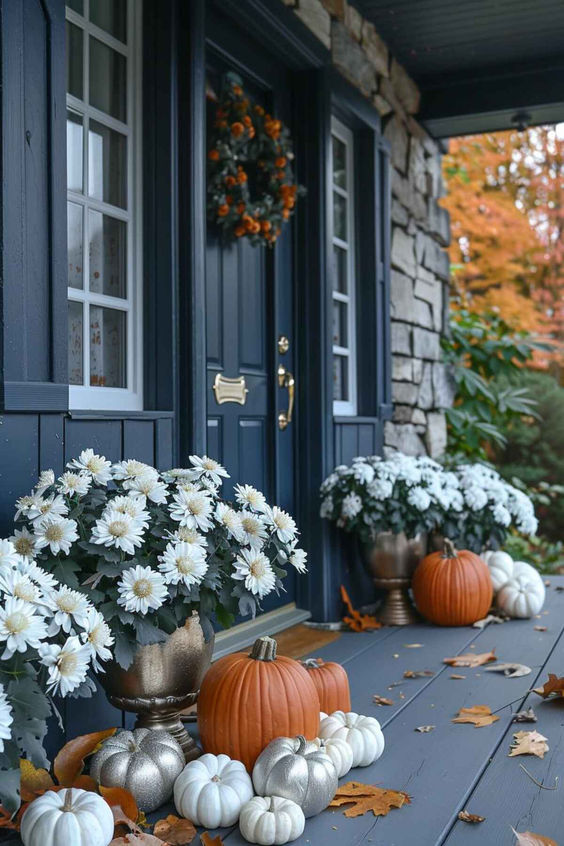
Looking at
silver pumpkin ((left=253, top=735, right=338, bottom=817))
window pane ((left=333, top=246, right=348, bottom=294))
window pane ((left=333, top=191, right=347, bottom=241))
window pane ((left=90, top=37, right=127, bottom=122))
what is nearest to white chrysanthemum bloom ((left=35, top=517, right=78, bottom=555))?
silver pumpkin ((left=253, top=735, right=338, bottom=817))

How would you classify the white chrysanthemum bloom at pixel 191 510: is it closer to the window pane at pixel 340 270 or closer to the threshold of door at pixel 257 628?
the threshold of door at pixel 257 628

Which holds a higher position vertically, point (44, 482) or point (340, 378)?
point (340, 378)

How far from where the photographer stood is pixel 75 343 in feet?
8.71

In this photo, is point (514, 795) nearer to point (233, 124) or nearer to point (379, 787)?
point (379, 787)

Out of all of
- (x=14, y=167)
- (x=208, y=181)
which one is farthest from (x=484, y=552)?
(x=14, y=167)

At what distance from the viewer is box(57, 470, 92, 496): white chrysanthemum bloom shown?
207 cm

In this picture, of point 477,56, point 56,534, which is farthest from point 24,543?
point 477,56

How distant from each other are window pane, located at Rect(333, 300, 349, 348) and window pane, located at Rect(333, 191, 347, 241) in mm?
350

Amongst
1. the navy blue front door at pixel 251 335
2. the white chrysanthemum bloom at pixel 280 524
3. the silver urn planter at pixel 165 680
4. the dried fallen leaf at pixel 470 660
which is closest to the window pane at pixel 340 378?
the navy blue front door at pixel 251 335

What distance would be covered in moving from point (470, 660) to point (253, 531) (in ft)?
4.47

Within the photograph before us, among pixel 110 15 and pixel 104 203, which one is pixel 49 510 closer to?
pixel 104 203

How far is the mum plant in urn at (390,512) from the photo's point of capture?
378 centimetres

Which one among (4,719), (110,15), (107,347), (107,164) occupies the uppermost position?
(110,15)

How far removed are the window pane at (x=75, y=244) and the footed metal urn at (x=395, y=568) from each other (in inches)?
74.3
